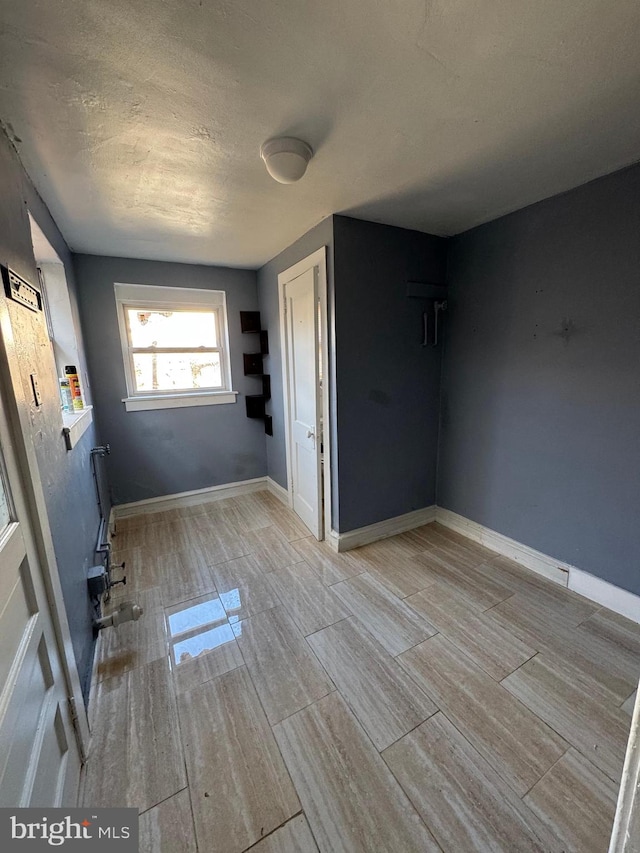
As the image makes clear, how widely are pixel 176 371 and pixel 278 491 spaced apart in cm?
159

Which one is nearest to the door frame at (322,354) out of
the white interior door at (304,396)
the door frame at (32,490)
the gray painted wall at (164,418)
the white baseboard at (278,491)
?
the white interior door at (304,396)

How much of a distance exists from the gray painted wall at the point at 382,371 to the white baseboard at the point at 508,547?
0.31m

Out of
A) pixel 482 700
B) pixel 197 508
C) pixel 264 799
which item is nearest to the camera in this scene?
pixel 264 799

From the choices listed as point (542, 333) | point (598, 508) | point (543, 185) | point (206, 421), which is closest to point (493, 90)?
point (543, 185)

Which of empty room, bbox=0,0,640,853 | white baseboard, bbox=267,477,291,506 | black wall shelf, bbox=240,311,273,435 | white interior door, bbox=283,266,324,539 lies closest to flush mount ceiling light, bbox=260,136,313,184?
empty room, bbox=0,0,640,853

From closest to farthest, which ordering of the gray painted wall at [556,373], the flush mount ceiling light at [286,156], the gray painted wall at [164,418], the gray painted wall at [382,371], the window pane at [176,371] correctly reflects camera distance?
the flush mount ceiling light at [286,156]
the gray painted wall at [556,373]
the gray painted wall at [382,371]
the gray painted wall at [164,418]
the window pane at [176,371]

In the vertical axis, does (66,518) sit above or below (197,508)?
above

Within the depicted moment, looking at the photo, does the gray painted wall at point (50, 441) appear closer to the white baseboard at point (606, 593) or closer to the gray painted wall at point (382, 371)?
the gray painted wall at point (382, 371)

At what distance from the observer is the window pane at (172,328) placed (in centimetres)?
302

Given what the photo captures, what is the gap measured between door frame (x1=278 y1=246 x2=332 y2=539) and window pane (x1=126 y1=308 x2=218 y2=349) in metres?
0.87

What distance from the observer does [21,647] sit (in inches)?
31.9

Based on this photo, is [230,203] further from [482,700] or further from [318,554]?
[482,700]

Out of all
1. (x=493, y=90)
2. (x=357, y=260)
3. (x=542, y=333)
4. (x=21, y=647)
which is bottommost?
(x=21, y=647)

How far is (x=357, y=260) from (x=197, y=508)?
267 centimetres
